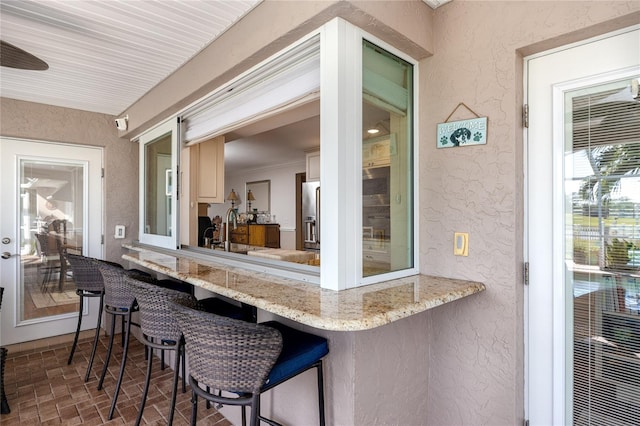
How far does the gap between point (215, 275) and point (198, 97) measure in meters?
1.42

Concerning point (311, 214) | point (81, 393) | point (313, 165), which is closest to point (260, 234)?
point (311, 214)

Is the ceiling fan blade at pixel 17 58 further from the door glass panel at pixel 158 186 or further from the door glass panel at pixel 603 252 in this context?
the door glass panel at pixel 603 252

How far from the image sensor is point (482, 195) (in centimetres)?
168

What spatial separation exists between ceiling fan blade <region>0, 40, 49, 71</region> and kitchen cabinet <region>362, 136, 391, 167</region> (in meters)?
1.72

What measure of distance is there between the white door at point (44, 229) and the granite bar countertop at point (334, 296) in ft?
7.53

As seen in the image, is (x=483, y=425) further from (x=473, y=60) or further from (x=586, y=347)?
(x=473, y=60)

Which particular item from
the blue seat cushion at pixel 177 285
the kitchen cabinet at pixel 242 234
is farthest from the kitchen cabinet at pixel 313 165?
the blue seat cushion at pixel 177 285

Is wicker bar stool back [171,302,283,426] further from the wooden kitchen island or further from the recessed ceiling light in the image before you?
the recessed ceiling light

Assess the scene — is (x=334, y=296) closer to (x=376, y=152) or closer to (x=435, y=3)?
(x=376, y=152)

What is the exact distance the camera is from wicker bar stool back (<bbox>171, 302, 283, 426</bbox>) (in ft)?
4.02

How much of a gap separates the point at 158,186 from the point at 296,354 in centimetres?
281

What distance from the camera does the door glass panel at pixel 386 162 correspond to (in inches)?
66.1

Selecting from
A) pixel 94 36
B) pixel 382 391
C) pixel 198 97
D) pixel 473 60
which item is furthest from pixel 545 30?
pixel 94 36

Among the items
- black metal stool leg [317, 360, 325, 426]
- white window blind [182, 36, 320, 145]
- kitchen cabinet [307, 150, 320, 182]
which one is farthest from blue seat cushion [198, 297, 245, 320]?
kitchen cabinet [307, 150, 320, 182]
